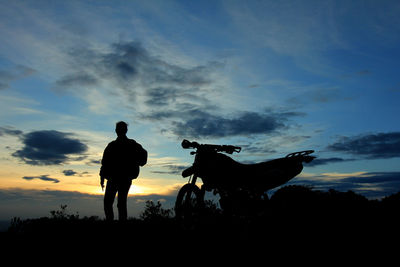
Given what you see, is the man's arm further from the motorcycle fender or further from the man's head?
the motorcycle fender

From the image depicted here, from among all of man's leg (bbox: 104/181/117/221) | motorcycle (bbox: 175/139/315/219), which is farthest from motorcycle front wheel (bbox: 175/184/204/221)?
man's leg (bbox: 104/181/117/221)

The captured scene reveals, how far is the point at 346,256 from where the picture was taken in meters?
5.54

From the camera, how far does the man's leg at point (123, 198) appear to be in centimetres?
931

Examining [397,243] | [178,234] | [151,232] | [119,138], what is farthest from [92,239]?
[397,243]

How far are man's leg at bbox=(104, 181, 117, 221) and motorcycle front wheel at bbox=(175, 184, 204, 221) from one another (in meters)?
1.76

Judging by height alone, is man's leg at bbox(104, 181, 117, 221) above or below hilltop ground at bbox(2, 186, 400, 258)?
above

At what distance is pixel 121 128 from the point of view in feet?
30.7

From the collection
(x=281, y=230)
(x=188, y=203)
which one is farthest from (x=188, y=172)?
(x=281, y=230)

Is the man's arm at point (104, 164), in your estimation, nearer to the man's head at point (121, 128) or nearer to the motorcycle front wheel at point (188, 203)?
the man's head at point (121, 128)

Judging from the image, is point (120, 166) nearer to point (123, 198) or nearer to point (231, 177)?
point (123, 198)

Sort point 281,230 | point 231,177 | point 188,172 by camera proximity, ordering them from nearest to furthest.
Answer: point 281,230 < point 231,177 < point 188,172

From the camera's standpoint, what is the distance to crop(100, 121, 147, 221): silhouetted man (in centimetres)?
923

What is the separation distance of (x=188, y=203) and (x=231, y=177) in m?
1.44

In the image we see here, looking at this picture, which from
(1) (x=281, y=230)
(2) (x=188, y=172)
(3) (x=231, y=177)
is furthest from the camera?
(2) (x=188, y=172)
